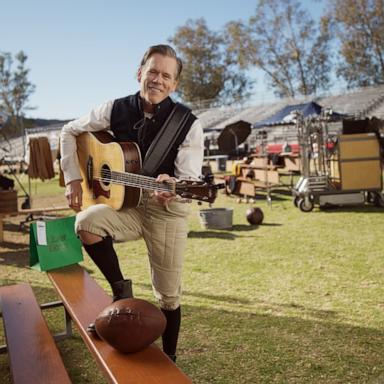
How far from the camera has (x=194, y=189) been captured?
103 inches

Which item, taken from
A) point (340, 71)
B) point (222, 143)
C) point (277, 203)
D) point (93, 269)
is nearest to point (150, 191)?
point (93, 269)

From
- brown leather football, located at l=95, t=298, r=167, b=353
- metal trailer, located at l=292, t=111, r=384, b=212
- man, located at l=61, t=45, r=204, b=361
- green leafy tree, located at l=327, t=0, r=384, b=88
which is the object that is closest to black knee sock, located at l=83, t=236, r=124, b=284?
man, located at l=61, t=45, r=204, b=361

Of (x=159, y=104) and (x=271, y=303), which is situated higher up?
(x=159, y=104)

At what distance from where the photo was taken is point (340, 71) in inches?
2130

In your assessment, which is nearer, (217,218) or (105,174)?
(105,174)

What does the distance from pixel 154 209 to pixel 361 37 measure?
50.3 m

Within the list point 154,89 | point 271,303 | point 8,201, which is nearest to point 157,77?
point 154,89

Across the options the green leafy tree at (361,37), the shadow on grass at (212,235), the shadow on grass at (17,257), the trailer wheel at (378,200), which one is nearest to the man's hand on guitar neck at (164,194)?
the shadow on grass at (17,257)

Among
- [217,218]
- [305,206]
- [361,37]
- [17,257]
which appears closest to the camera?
[17,257]

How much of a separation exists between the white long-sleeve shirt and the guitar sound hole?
236mm

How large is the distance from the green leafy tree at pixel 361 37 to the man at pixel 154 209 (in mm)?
48183

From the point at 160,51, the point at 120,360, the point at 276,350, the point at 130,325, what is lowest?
the point at 276,350

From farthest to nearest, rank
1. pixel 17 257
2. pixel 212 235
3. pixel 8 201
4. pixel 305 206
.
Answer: pixel 305 206 < pixel 8 201 < pixel 212 235 < pixel 17 257

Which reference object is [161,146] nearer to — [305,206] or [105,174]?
[105,174]
